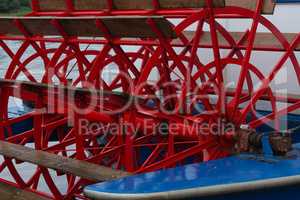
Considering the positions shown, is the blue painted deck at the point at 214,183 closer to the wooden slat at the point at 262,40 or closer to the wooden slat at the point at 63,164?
the wooden slat at the point at 63,164

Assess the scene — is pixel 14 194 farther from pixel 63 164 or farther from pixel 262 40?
pixel 262 40

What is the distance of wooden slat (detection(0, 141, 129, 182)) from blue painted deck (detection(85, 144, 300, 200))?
0.97 ft

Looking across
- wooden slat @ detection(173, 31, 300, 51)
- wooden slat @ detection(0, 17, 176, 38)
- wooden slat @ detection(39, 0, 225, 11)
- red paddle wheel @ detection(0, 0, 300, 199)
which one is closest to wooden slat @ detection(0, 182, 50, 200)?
red paddle wheel @ detection(0, 0, 300, 199)

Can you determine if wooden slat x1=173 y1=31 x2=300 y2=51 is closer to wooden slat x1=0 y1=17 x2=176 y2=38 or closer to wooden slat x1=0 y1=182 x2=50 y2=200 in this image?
wooden slat x1=0 y1=17 x2=176 y2=38

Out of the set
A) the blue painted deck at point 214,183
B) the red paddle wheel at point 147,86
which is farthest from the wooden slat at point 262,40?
the blue painted deck at point 214,183

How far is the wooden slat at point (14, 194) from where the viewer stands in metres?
3.41

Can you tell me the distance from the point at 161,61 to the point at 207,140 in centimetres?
55

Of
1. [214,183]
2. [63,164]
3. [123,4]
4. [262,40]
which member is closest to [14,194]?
[63,164]

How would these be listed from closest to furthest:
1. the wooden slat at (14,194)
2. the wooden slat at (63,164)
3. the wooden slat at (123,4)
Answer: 1. the wooden slat at (63,164)
2. the wooden slat at (123,4)
3. the wooden slat at (14,194)

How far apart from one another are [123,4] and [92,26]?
464 millimetres

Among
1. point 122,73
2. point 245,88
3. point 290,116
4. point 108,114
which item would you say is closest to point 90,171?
point 108,114

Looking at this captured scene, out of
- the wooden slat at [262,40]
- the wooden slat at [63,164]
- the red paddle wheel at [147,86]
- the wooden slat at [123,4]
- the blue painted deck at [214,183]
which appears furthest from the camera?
the wooden slat at [262,40]

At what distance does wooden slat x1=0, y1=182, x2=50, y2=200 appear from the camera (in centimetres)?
341

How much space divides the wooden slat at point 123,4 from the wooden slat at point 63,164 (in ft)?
3.21
